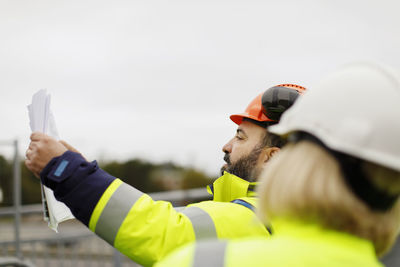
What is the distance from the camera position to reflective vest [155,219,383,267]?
3.17 ft

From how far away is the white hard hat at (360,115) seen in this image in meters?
1.06

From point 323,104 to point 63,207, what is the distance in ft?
4.57

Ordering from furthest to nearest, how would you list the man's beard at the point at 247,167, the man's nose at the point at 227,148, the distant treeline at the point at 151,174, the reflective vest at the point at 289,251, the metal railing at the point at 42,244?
the distant treeline at the point at 151,174
the metal railing at the point at 42,244
the man's nose at the point at 227,148
the man's beard at the point at 247,167
the reflective vest at the point at 289,251

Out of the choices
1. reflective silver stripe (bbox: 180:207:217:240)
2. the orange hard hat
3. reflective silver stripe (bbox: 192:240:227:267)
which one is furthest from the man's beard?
reflective silver stripe (bbox: 192:240:227:267)

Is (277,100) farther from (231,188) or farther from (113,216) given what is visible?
(113,216)

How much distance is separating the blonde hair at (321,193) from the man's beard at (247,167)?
1.23m

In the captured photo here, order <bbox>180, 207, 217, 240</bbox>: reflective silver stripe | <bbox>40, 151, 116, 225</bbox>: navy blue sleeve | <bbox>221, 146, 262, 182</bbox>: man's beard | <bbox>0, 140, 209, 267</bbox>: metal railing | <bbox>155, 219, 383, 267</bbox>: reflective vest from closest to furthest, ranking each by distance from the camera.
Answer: <bbox>155, 219, 383, 267</bbox>: reflective vest → <bbox>40, 151, 116, 225</bbox>: navy blue sleeve → <bbox>180, 207, 217, 240</bbox>: reflective silver stripe → <bbox>221, 146, 262, 182</bbox>: man's beard → <bbox>0, 140, 209, 267</bbox>: metal railing

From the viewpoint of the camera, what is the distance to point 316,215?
105cm

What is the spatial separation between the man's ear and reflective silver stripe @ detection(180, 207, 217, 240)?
0.68 metres

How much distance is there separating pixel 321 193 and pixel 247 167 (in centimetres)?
136

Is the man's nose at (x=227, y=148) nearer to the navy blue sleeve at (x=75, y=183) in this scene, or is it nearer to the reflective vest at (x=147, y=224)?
the reflective vest at (x=147, y=224)

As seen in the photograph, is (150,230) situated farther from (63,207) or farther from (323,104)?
(323,104)

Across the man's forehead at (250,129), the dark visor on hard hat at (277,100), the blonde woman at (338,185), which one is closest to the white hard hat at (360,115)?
the blonde woman at (338,185)

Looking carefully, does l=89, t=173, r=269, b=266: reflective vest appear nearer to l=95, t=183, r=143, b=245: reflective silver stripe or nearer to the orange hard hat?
l=95, t=183, r=143, b=245: reflective silver stripe
